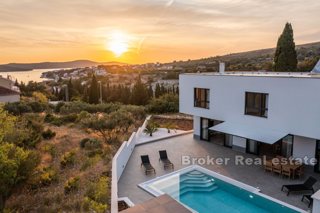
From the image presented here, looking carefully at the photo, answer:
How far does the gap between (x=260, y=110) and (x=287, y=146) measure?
130 inches

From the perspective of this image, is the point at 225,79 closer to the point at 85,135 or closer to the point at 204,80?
the point at 204,80

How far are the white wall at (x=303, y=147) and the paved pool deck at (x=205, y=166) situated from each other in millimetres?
962

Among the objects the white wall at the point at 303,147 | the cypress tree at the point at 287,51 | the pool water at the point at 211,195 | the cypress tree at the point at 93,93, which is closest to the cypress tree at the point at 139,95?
the cypress tree at the point at 93,93

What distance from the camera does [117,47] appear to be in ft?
138

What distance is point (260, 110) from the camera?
19406 mm

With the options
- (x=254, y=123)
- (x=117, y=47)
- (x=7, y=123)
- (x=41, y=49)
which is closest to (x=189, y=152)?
(x=254, y=123)

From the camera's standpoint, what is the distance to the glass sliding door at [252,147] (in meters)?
21.0

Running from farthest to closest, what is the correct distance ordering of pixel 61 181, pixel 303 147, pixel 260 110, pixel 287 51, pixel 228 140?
pixel 287 51
pixel 228 140
pixel 260 110
pixel 303 147
pixel 61 181

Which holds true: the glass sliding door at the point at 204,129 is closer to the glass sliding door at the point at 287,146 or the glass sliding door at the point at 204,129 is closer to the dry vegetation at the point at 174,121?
the dry vegetation at the point at 174,121

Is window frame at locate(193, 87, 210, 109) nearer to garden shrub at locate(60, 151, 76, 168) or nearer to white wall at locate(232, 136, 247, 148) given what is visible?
white wall at locate(232, 136, 247, 148)

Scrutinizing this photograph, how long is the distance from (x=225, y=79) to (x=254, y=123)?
433 cm

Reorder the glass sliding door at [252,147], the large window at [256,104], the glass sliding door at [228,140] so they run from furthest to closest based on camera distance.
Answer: the glass sliding door at [228,140]
the glass sliding door at [252,147]
the large window at [256,104]

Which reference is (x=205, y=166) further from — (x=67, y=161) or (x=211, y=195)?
(x=67, y=161)

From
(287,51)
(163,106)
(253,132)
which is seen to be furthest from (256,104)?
(163,106)
